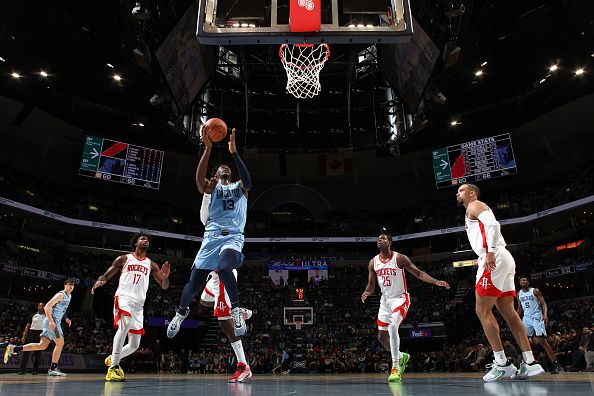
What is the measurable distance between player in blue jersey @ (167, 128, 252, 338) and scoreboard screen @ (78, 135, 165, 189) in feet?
74.3

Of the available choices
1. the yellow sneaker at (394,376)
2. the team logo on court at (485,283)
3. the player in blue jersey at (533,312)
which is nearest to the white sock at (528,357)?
the team logo on court at (485,283)

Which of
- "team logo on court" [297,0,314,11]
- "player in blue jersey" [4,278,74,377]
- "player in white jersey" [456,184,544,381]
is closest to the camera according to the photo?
"player in white jersey" [456,184,544,381]

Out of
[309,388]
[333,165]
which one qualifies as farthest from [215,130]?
[333,165]

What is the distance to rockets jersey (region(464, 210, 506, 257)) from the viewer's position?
5777mm

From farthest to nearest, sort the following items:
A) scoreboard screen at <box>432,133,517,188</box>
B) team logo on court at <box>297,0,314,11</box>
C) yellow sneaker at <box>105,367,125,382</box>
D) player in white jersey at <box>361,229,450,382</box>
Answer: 1. scoreboard screen at <box>432,133,517,188</box>
2. team logo on court at <box>297,0,314,11</box>
3. player in white jersey at <box>361,229,450,382</box>
4. yellow sneaker at <box>105,367,125,382</box>

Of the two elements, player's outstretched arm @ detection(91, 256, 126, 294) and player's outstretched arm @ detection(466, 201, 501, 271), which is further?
player's outstretched arm @ detection(91, 256, 126, 294)

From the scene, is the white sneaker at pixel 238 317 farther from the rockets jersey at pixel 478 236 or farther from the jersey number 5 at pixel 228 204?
the rockets jersey at pixel 478 236

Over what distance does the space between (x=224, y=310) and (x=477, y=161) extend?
23679mm

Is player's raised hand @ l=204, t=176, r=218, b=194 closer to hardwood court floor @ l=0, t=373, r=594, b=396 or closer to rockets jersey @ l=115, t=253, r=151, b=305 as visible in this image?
rockets jersey @ l=115, t=253, r=151, b=305

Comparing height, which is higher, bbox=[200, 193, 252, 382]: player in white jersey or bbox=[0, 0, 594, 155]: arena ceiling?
bbox=[0, 0, 594, 155]: arena ceiling

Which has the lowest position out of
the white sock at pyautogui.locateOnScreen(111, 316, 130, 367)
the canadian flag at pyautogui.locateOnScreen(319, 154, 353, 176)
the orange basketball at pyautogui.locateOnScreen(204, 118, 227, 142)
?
the white sock at pyautogui.locateOnScreen(111, 316, 130, 367)

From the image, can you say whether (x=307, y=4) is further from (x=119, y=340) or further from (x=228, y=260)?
(x=119, y=340)

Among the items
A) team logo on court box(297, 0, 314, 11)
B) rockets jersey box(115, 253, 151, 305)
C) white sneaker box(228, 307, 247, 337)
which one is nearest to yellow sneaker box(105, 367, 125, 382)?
rockets jersey box(115, 253, 151, 305)

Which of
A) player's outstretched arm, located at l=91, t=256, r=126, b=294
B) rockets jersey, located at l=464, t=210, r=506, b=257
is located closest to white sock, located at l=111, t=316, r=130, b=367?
player's outstretched arm, located at l=91, t=256, r=126, b=294
